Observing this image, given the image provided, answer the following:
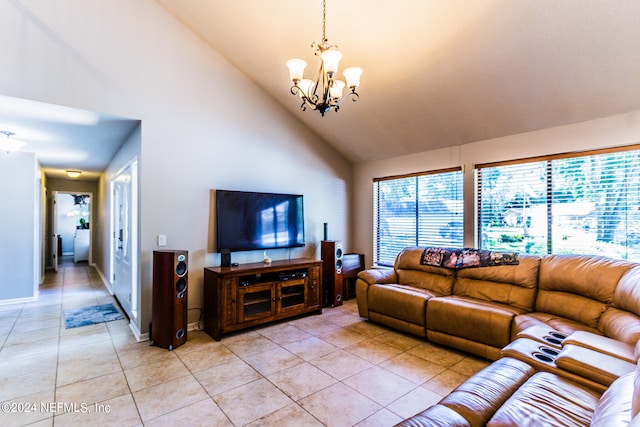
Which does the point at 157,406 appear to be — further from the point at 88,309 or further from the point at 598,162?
the point at 598,162

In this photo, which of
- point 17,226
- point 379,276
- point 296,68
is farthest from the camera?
point 17,226

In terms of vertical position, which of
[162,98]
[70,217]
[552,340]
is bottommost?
[552,340]

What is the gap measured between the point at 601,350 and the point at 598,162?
223 centimetres

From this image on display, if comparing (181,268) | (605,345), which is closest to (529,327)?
(605,345)

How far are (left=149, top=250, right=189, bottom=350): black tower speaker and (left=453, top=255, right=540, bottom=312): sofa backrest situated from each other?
3.09 meters

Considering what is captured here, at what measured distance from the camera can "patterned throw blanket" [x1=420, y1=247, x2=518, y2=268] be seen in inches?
137

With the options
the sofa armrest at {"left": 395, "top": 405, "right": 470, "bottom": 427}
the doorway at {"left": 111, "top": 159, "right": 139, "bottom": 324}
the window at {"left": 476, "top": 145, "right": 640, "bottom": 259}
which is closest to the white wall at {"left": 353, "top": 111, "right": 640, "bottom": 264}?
the window at {"left": 476, "top": 145, "right": 640, "bottom": 259}

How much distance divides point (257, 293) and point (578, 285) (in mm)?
3277

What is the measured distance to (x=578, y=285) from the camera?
9.26ft

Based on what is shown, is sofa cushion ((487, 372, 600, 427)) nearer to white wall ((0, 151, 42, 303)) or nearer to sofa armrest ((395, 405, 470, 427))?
sofa armrest ((395, 405, 470, 427))

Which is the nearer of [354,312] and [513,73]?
[513,73]

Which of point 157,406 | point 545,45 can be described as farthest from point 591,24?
point 157,406

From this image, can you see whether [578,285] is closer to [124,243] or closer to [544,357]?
[544,357]

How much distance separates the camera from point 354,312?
4.52m
